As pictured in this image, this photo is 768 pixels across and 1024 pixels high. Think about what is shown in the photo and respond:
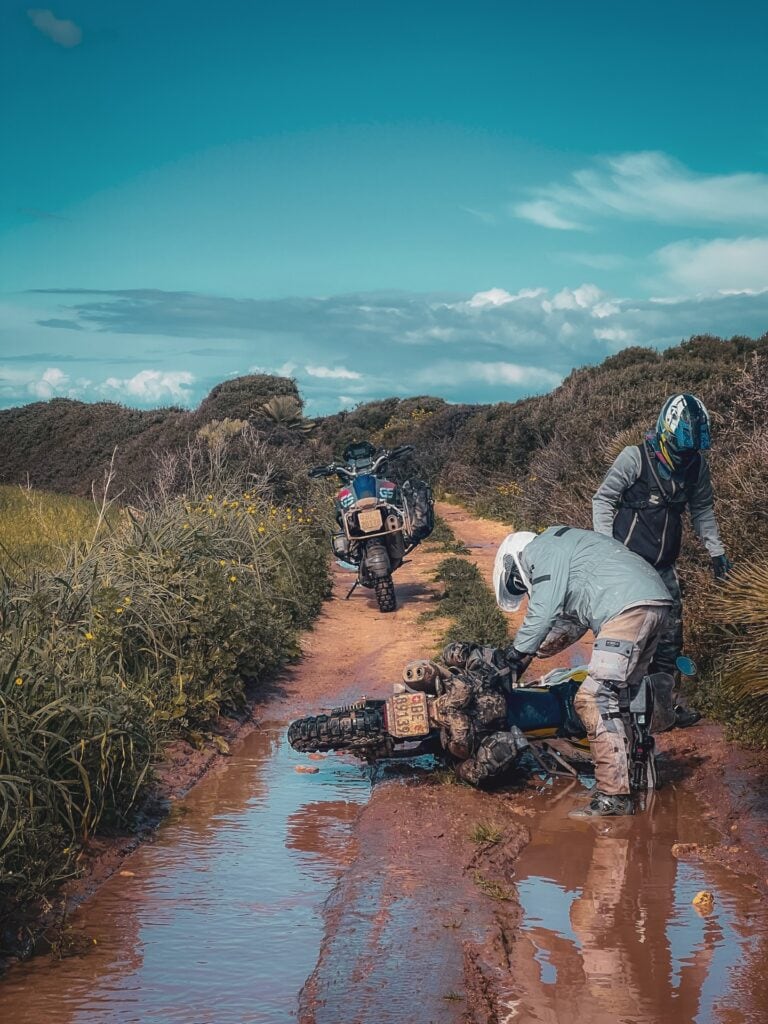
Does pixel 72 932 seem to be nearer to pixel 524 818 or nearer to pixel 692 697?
pixel 524 818

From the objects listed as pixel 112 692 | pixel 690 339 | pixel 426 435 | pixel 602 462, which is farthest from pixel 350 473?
pixel 426 435

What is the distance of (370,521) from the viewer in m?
12.9

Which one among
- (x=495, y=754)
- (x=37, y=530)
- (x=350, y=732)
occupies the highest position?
(x=37, y=530)

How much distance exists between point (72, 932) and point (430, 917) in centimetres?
149

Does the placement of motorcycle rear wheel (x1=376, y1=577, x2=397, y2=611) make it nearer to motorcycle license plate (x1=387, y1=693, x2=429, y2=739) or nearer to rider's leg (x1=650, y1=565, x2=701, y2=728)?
rider's leg (x1=650, y1=565, x2=701, y2=728)

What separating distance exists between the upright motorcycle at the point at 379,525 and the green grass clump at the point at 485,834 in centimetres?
669

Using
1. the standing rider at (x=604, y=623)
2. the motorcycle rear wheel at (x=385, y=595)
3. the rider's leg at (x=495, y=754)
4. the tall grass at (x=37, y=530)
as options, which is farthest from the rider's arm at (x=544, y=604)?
the motorcycle rear wheel at (x=385, y=595)

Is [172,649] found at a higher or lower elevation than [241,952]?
higher

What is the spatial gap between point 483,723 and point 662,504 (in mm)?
1988

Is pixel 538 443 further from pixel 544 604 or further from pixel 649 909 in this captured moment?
pixel 649 909

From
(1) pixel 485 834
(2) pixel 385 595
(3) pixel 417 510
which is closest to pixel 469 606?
(2) pixel 385 595

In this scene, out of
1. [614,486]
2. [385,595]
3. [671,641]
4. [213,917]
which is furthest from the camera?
[385,595]

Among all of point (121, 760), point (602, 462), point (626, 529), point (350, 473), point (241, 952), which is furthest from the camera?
point (602, 462)

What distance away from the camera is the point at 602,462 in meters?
16.1
